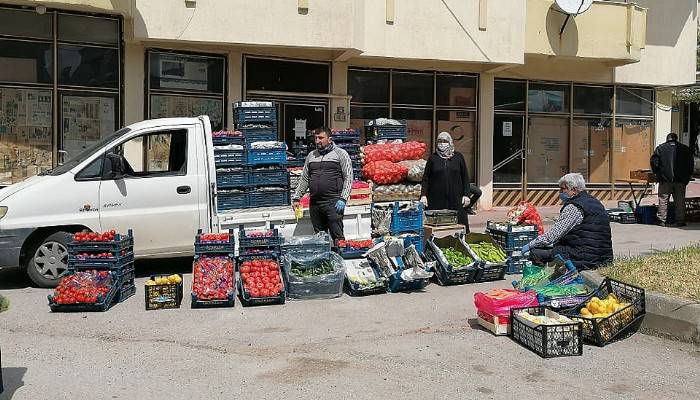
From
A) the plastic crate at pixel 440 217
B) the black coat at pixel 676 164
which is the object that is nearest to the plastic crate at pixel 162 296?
the plastic crate at pixel 440 217

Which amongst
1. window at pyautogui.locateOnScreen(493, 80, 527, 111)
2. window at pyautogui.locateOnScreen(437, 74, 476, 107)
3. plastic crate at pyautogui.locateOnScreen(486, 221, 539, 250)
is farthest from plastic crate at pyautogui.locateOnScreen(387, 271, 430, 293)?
window at pyautogui.locateOnScreen(493, 80, 527, 111)

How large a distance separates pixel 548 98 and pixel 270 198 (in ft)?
37.8

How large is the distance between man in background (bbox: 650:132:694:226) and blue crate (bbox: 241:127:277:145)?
8.74m

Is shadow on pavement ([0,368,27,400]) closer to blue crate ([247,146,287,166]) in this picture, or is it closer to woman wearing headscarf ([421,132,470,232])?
blue crate ([247,146,287,166])

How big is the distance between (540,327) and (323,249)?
3.36 metres

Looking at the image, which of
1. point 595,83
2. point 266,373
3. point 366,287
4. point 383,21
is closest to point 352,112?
point 383,21

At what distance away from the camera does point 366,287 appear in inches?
345

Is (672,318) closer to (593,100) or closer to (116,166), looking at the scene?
(116,166)

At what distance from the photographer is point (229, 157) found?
34.3 ft

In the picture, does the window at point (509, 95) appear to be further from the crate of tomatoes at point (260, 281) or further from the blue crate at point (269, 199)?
the crate of tomatoes at point (260, 281)

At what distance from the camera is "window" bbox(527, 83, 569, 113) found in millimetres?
19516

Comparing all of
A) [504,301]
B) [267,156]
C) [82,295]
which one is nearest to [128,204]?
[82,295]

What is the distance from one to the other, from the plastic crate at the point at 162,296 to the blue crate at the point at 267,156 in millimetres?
2912

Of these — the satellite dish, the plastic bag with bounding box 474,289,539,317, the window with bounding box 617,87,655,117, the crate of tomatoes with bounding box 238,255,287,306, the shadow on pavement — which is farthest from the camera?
the window with bounding box 617,87,655,117
